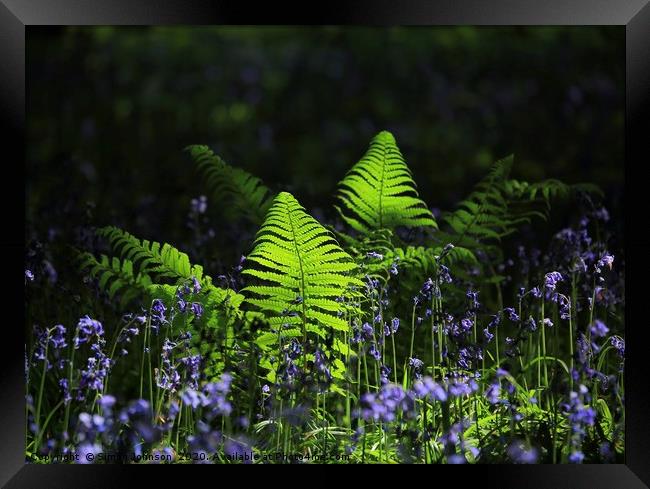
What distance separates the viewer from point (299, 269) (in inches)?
125

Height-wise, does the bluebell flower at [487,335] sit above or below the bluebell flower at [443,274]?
below

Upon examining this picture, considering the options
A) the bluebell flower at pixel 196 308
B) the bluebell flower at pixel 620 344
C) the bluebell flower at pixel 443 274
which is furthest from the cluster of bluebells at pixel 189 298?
the bluebell flower at pixel 620 344

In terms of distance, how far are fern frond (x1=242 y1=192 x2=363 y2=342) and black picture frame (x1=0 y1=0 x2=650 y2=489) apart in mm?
711

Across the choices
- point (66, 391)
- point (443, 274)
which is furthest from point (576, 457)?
point (66, 391)

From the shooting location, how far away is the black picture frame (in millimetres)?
2865

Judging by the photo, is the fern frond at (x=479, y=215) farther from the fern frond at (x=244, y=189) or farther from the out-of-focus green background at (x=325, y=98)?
the out-of-focus green background at (x=325, y=98)

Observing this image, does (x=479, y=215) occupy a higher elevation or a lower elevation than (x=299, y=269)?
higher

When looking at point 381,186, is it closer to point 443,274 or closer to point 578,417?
point 443,274

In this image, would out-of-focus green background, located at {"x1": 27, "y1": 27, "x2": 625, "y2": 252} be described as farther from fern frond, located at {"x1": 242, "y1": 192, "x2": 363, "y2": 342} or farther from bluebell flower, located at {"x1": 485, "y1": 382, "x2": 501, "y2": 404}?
bluebell flower, located at {"x1": 485, "y1": 382, "x2": 501, "y2": 404}

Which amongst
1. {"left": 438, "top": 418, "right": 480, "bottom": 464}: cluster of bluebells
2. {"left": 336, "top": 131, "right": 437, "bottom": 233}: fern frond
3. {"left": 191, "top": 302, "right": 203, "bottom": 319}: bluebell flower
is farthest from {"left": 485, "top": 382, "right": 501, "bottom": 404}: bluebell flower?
{"left": 336, "top": 131, "right": 437, "bottom": 233}: fern frond
